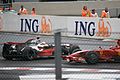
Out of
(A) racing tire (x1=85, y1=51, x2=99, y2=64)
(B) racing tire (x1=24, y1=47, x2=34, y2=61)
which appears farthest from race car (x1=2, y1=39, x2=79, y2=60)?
(A) racing tire (x1=85, y1=51, x2=99, y2=64)

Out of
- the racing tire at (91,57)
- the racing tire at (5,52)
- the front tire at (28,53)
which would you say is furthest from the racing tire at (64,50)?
the racing tire at (5,52)

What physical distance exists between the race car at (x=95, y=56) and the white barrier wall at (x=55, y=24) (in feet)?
17.6

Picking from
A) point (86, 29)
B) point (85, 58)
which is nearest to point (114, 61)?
point (85, 58)

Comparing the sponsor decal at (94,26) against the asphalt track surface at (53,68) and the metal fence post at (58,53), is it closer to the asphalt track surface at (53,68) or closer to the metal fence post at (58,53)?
the asphalt track surface at (53,68)

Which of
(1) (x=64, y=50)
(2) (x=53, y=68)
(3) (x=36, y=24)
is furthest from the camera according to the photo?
(3) (x=36, y=24)

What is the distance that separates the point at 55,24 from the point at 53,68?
9090 mm

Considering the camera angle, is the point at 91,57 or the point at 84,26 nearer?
the point at 91,57

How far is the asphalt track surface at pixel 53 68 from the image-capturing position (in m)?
8.74

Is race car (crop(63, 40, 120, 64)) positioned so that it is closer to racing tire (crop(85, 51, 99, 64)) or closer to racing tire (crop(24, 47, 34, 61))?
racing tire (crop(85, 51, 99, 64))

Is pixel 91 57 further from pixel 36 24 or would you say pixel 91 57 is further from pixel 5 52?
pixel 36 24

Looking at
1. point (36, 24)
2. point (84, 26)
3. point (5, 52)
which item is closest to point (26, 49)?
point (5, 52)

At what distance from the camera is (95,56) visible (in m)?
11.7

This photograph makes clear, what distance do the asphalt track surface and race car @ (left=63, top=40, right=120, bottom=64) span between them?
5.8 inches

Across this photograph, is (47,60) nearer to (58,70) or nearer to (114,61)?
(114,61)
